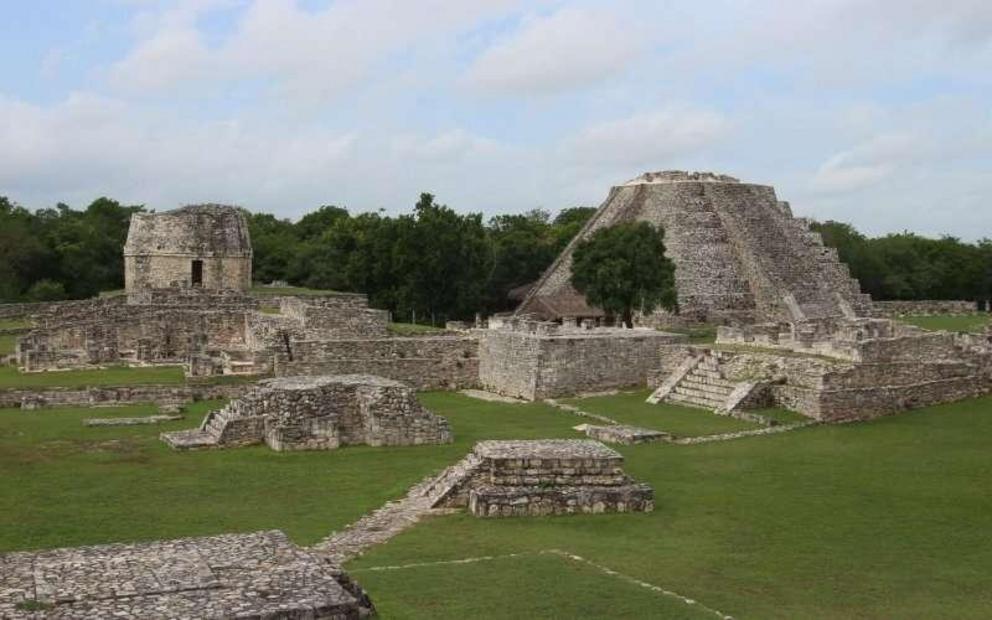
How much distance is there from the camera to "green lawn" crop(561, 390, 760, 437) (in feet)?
71.1

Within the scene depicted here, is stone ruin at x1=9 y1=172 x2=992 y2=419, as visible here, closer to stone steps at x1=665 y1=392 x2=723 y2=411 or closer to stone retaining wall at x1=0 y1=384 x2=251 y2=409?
stone steps at x1=665 y1=392 x2=723 y2=411

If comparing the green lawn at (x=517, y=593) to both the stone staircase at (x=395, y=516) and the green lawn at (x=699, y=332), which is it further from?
the green lawn at (x=699, y=332)

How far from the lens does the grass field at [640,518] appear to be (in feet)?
34.5

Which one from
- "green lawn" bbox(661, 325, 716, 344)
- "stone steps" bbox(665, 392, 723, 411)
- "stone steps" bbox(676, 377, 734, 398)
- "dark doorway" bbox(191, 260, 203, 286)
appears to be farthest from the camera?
"dark doorway" bbox(191, 260, 203, 286)

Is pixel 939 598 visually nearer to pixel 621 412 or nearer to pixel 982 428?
pixel 982 428

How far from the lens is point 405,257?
47.9 m

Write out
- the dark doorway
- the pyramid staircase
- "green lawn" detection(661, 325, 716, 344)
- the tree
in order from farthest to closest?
the dark doorway → the tree → "green lawn" detection(661, 325, 716, 344) → the pyramid staircase

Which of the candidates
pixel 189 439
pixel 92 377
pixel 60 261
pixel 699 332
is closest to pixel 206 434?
pixel 189 439

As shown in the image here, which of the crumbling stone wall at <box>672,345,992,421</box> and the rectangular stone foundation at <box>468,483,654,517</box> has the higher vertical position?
the crumbling stone wall at <box>672,345,992,421</box>

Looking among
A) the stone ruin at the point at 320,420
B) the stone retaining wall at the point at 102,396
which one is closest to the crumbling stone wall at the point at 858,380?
the stone ruin at the point at 320,420

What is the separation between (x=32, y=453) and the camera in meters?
19.0

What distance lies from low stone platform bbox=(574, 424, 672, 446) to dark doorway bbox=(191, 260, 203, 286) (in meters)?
25.5

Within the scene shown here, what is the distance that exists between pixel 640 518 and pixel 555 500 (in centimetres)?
110

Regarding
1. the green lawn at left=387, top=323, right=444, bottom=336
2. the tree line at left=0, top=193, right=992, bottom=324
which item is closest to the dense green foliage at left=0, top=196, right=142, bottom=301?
the tree line at left=0, top=193, right=992, bottom=324
